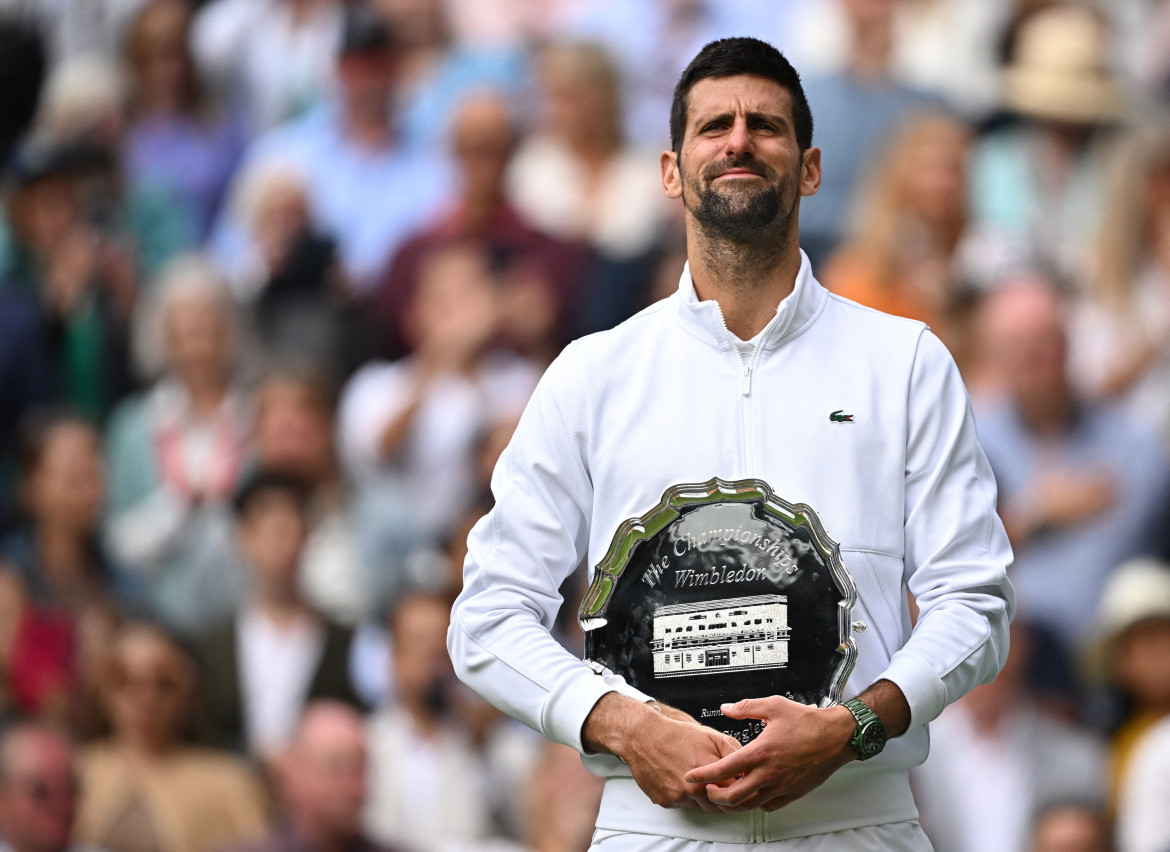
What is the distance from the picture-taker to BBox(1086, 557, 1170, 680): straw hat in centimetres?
583

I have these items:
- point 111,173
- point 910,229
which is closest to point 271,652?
point 910,229

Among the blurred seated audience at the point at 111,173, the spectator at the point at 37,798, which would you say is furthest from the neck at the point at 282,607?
the blurred seated audience at the point at 111,173

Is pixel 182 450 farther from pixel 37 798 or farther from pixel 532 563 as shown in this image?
pixel 532 563

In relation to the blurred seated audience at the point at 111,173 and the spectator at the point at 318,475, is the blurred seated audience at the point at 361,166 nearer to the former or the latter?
the blurred seated audience at the point at 111,173

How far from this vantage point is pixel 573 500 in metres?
2.56

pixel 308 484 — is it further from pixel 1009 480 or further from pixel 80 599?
pixel 1009 480

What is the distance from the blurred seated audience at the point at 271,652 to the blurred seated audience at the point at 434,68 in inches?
80.3

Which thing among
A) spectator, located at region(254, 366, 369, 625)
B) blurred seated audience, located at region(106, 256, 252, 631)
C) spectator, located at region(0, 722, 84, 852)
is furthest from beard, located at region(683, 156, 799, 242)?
blurred seated audience, located at region(106, 256, 252, 631)

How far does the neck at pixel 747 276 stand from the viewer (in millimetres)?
2549

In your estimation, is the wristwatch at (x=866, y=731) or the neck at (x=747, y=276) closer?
the wristwatch at (x=866, y=731)

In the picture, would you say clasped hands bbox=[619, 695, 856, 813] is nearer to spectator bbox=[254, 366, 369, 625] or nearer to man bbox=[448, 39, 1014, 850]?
man bbox=[448, 39, 1014, 850]

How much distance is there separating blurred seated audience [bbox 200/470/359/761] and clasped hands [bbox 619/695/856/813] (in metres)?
4.32

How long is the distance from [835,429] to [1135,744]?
3.71m

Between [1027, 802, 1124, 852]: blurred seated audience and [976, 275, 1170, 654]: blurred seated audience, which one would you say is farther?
[976, 275, 1170, 654]: blurred seated audience
